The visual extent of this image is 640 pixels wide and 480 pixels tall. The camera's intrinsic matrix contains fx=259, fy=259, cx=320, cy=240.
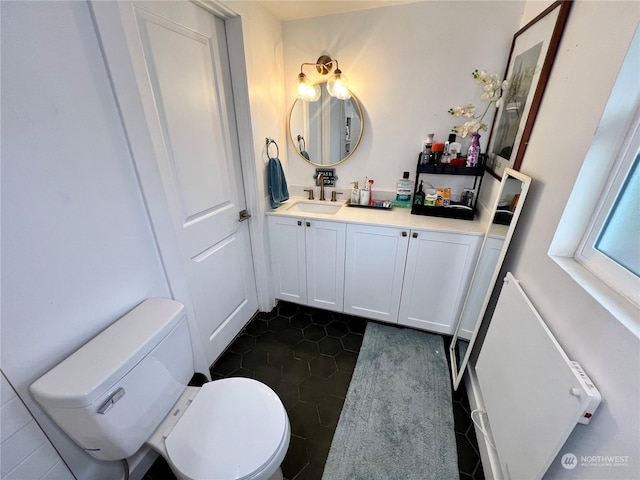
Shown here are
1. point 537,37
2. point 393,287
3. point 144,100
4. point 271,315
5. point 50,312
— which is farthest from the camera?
point 271,315

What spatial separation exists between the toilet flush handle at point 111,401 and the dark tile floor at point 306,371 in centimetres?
71

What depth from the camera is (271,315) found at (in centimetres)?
215

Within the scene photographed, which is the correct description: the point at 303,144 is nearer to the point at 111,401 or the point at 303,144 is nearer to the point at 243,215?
the point at 243,215

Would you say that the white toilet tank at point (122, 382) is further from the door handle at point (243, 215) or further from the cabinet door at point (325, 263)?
the cabinet door at point (325, 263)

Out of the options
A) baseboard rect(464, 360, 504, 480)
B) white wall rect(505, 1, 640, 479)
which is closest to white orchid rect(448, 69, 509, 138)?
white wall rect(505, 1, 640, 479)

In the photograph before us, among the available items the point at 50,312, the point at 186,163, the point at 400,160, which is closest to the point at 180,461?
the point at 50,312

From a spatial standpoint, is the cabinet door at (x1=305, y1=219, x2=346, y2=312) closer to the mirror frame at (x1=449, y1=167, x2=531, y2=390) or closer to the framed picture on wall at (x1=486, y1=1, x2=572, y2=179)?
the mirror frame at (x1=449, y1=167, x2=531, y2=390)

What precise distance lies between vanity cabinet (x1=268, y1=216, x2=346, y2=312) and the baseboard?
924mm

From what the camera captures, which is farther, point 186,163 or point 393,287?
point 393,287

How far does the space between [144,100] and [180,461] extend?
131 cm

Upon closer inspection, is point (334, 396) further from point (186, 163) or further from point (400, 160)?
point (400, 160)

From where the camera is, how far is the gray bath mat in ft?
3.91

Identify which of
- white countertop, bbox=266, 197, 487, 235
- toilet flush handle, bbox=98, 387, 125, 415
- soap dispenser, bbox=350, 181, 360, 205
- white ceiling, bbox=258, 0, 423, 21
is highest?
white ceiling, bbox=258, 0, 423, 21

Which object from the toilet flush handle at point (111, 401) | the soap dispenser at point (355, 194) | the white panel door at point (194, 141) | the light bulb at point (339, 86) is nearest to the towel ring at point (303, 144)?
the light bulb at point (339, 86)
